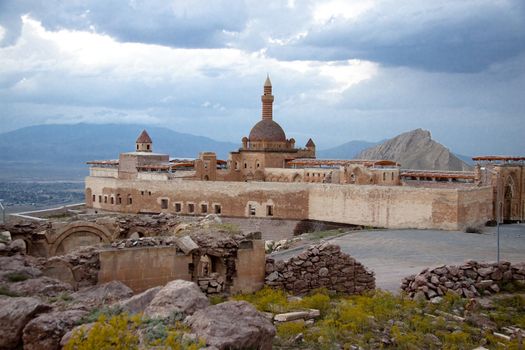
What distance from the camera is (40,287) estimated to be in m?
9.89

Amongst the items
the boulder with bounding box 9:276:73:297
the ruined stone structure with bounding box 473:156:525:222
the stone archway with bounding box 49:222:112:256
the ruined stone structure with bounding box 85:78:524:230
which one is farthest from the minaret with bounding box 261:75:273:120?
the boulder with bounding box 9:276:73:297

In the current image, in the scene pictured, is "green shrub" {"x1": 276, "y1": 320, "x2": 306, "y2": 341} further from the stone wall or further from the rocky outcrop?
the rocky outcrop

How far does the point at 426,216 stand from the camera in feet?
106

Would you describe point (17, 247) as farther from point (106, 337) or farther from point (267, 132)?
point (267, 132)

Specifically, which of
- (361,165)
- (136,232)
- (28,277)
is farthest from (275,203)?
(28,277)

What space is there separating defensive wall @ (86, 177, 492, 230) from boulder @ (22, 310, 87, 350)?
26494 mm

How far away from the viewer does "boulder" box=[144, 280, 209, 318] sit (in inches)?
304

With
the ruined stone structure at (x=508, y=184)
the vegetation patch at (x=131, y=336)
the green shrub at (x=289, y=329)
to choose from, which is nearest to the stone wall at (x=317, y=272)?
the green shrub at (x=289, y=329)

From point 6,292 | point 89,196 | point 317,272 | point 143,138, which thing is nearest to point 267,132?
point 143,138

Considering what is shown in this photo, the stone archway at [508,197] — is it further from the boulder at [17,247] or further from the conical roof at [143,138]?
the boulder at [17,247]

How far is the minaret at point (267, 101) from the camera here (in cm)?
5309

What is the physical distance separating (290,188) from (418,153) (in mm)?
41604

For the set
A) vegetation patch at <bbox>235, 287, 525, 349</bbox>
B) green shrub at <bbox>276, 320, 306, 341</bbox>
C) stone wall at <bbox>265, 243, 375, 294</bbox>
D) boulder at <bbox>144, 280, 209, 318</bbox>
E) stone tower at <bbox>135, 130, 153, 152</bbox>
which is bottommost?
vegetation patch at <bbox>235, 287, 525, 349</bbox>

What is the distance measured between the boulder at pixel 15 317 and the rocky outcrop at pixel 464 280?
726 cm
